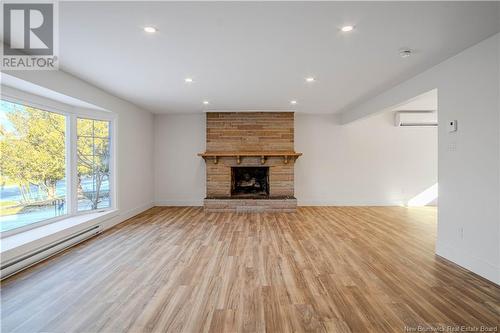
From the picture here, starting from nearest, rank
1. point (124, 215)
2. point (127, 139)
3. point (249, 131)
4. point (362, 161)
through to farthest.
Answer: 1. point (124, 215)
2. point (127, 139)
3. point (249, 131)
4. point (362, 161)

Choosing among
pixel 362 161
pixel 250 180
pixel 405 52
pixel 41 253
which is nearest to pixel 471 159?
pixel 405 52

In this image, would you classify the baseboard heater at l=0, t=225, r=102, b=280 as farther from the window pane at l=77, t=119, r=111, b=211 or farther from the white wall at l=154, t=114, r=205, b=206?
the white wall at l=154, t=114, r=205, b=206

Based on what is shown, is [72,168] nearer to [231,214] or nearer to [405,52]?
[231,214]

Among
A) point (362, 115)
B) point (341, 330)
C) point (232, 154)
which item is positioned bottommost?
point (341, 330)

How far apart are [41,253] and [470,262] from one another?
5.04 meters

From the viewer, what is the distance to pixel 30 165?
3.48 meters

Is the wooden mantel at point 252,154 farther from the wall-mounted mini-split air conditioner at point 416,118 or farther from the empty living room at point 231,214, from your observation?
the wall-mounted mini-split air conditioner at point 416,118

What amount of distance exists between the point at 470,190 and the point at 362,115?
2991 millimetres

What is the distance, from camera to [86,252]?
A: 3.34 meters

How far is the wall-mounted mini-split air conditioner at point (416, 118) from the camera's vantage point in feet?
21.3

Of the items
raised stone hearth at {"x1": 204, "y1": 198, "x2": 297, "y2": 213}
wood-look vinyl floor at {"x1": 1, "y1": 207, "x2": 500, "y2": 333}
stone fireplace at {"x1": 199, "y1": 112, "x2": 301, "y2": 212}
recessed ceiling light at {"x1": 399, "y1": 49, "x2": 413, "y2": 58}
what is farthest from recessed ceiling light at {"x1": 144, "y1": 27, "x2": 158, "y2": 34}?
raised stone hearth at {"x1": 204, "y1": 198, "x2": 297, "y2": 213}

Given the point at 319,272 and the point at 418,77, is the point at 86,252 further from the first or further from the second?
the point at 418,77

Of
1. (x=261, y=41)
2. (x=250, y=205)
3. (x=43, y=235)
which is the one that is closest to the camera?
(x=261, y=41)

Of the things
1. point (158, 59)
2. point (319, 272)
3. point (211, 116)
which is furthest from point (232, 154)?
point (319, 272)
